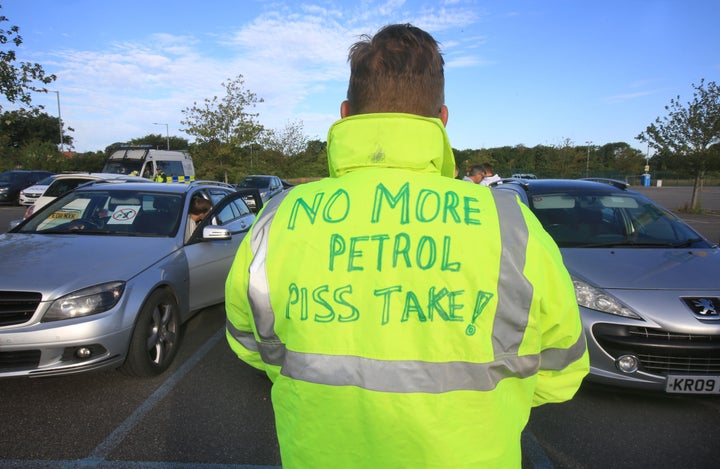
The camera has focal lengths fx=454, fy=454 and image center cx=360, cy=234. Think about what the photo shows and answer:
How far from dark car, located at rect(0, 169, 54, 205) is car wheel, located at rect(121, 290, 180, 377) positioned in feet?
73.9

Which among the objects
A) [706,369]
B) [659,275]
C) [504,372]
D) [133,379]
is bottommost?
[133,379]

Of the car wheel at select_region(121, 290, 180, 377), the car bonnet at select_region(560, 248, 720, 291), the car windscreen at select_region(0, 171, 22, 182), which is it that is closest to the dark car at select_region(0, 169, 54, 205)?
the car windscreen at select_region(0, 171, 22, 182)

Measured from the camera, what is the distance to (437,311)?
990mm

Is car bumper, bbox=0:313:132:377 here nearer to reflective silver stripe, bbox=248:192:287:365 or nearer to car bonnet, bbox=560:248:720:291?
reflective silver stripe, bbox=248:192:287:365

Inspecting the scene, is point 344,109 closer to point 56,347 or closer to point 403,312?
point 403,312

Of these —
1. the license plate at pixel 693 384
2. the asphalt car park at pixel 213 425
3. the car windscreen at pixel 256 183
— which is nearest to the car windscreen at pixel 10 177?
the car windscreen at pixel 256 183

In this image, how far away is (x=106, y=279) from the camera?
11.6 ft

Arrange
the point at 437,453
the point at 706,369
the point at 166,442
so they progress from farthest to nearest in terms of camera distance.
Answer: the point at 706,369
the point at 166,442
the point at 437,453

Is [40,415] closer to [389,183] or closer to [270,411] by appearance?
[270,411]

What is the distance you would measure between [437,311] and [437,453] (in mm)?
303

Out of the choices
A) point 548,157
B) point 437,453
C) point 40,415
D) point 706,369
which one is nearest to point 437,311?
point 437,453

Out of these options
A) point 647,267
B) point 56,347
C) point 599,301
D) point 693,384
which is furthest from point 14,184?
point 693,384

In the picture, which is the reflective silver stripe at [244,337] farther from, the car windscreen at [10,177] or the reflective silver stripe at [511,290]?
the car windscreen at [10,177]

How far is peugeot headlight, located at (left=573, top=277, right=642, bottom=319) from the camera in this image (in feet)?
10.6
